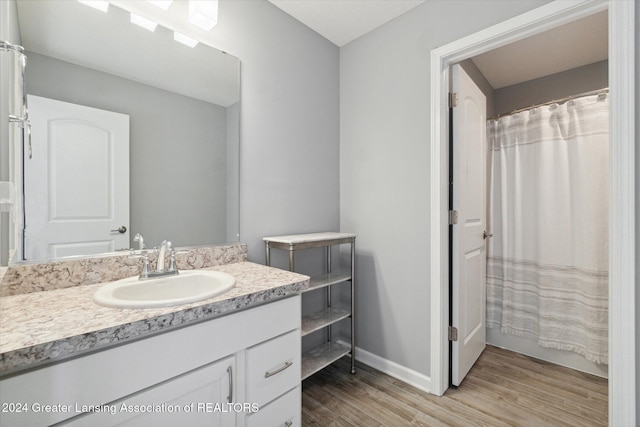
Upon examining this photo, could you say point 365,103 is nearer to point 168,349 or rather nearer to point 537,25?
point 537,25

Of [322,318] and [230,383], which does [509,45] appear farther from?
[230,383]

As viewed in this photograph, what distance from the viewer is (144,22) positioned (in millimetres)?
1338

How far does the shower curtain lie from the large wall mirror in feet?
7.39

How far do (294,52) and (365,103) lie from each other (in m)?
0.61

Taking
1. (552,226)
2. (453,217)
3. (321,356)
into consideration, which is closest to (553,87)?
(552,226)

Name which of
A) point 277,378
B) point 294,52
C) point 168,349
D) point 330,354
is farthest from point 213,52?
point 330,354

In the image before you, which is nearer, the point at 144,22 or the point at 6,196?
the point at 6,196

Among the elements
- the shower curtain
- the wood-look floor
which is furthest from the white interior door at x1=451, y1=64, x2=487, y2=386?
the shower curtain

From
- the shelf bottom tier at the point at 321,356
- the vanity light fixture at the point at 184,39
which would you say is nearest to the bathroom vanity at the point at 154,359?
the shelf bottom tier at the point at 321,356

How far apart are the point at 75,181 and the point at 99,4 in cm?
77

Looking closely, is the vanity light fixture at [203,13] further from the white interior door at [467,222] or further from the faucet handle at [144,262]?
the white interior door at [467,222]

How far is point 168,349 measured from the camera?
0.84 m

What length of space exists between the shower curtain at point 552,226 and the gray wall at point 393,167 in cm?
→ 113

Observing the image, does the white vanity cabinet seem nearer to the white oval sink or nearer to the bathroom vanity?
the bathroom vanity
